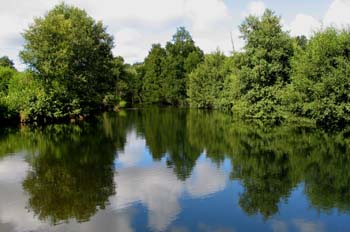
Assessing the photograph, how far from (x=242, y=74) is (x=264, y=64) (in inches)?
111

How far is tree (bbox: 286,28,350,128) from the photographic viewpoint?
1358 inches

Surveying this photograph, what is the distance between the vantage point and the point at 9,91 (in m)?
47.0

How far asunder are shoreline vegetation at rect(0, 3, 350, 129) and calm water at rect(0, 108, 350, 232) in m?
7.44

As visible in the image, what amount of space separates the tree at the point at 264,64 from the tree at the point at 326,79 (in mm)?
6241

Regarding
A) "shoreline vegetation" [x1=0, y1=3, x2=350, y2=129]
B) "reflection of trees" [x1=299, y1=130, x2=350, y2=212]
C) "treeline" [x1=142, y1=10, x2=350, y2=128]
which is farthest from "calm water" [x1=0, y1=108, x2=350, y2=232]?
"shoreline vegetation" [x1=0, y1=3, x2=350, y2=129]

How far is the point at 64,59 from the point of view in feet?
151

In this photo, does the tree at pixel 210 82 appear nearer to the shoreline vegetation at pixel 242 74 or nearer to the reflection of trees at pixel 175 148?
the shoreline vegetation at pixel 242 74

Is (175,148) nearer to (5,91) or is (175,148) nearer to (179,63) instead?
(5,91)

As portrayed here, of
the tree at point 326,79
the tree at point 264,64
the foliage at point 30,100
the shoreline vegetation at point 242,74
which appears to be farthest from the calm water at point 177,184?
the tree at point 264,64

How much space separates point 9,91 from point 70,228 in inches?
1532

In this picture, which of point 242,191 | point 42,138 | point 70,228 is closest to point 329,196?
point 242,191

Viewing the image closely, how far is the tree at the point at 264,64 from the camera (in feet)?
145

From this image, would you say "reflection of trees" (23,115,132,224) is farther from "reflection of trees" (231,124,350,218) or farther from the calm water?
"reflection of trees" (231,124,350,218)

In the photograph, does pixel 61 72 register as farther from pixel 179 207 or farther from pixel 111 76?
pixel 179 207
